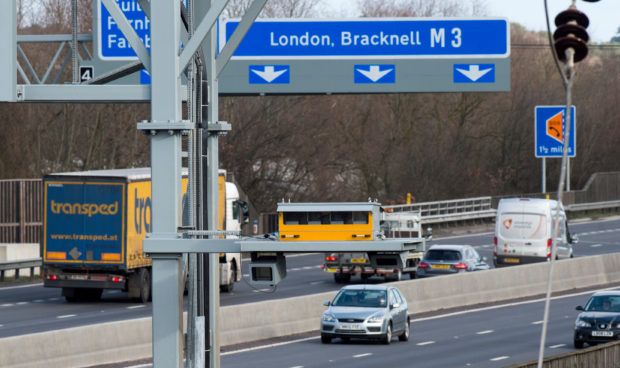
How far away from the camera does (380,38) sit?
21.9 metres

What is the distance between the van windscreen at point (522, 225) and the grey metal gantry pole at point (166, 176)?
1410 inches

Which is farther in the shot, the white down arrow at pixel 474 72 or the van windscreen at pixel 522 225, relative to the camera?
the van windscreen at pixel 522 225

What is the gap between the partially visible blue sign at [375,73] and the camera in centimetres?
2181

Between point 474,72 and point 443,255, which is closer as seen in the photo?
point 474,72

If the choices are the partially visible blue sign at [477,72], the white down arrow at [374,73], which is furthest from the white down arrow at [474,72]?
the white down arrow at [374,73]

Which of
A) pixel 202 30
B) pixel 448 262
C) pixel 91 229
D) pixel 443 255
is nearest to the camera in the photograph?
pixel 202 30

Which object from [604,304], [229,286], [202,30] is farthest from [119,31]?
[229,286]

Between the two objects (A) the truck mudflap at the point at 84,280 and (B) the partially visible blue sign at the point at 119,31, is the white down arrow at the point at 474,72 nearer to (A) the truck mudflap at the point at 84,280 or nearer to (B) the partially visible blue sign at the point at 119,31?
(B) the partially visible blue sign at the point at 119,31

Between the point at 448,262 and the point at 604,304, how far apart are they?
14.1m

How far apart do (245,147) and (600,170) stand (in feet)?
110

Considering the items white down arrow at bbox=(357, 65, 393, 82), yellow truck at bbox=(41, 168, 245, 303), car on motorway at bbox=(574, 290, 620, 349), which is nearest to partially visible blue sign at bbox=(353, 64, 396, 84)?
white down arrow at bbox=(357, 65, 393, 82)

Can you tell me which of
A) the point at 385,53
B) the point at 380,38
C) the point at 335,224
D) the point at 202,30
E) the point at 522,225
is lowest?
the point at 522,225

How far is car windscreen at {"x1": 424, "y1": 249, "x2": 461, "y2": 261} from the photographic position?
42750 millimetres

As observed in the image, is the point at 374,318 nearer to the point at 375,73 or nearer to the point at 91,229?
the point at 375,73
